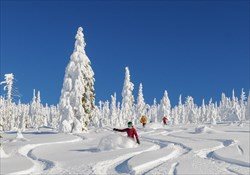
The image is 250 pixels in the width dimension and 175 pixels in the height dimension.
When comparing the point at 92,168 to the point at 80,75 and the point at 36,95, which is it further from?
the point at 36,95

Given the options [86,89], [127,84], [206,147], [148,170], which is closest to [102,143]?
[206,147]

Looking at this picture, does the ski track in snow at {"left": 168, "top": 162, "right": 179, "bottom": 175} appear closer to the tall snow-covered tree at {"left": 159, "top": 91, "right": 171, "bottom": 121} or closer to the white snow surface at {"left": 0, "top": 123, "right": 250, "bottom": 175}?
the white snow surface at {"left": 0, "top": 123, "right": 250, "bottom": 175}

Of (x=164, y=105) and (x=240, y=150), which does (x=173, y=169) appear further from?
(x=164, y=105)

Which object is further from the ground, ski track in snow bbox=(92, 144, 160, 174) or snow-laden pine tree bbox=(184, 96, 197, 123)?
snow-laden pine tree bbox=(184, 96, 197, 123)

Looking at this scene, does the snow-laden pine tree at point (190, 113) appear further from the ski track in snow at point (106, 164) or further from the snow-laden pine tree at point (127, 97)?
the ski track in snow at point (106, 164)

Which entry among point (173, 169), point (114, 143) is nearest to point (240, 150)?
point (114, 143)

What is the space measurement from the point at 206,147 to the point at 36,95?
102 m

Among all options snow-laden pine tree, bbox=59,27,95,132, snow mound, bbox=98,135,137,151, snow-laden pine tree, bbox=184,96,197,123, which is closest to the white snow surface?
snow mound, bbox=98,135,137,151

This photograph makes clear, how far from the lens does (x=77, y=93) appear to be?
1620 inches

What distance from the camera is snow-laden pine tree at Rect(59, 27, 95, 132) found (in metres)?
40.1

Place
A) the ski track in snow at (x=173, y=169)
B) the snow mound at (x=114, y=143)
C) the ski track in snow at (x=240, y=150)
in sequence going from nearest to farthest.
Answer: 1. the ski track in snow at (x=173, y=169)
2. the ski track in snow at (x=240, y=150)
3. the snow mound at (x=114, y=143)

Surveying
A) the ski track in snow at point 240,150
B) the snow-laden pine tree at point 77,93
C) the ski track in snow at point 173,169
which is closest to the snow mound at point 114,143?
the ski track in snow at point 240,150

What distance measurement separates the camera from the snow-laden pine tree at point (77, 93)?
4006cm

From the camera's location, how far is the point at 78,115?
40.8 metres
